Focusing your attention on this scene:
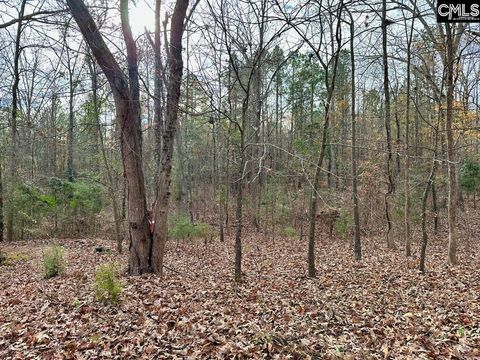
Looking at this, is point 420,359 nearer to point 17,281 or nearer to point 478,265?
point 478,265

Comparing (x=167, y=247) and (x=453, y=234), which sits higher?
(x=453, y=234)

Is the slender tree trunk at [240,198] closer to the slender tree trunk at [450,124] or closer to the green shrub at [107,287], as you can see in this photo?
the green shrub at [107,287]

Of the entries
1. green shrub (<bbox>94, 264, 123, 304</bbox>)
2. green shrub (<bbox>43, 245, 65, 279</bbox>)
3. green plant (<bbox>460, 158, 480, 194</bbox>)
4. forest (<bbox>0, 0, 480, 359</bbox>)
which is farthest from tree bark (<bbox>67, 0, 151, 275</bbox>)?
green plant (<bbox>460, 158, 480, 194</bbox>)

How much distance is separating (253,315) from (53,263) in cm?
491

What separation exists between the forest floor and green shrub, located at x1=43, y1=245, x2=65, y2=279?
22cm

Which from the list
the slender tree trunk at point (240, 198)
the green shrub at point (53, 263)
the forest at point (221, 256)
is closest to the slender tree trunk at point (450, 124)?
the forest at point (221, 256)

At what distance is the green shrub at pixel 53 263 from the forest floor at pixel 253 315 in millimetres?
224

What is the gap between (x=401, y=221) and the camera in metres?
13.7

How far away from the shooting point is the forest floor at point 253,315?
140 inches

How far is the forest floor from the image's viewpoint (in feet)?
11.7

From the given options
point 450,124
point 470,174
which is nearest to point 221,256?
point 450,124

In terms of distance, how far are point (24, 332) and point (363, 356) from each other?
389 centimetres

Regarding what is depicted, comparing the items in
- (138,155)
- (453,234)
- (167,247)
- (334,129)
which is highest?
(334,129)

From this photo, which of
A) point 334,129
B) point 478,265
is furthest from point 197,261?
point 334,129
